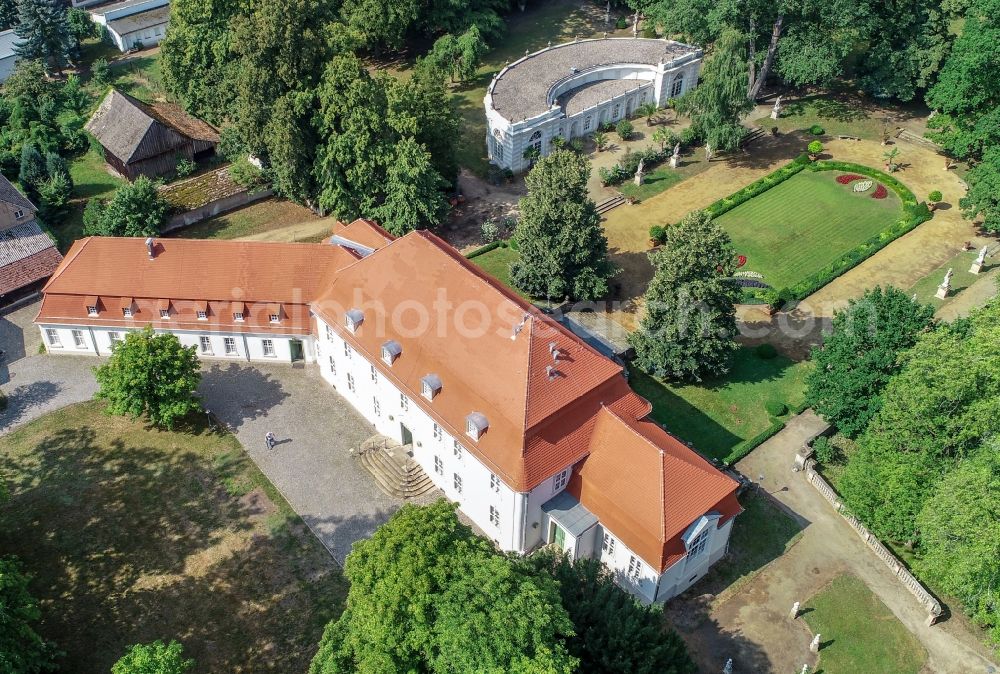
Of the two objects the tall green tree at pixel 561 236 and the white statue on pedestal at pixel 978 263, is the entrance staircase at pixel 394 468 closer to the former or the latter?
the tall green tree at pixel 561 236

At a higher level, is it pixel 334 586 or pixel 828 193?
pixel 828 193

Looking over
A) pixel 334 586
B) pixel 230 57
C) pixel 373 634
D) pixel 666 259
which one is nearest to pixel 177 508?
pixel 334 586

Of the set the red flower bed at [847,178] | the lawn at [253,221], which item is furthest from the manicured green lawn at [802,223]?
the lawn at [253,221]

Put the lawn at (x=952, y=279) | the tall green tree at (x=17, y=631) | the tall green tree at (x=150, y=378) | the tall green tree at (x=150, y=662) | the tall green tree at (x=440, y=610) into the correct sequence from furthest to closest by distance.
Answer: the lawn at (x=952, y=279)
the tall green tree at (x=150, y=378)
the tall green tree at (x=17, y=631)
the tall green tree at (x=150, y=662)
the tall green tree at (x=440, y=610)

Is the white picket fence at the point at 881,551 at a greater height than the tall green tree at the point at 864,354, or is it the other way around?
the tall green tree at the point at 864,354

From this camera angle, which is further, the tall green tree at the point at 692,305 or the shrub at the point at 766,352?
the shrub at the point at 766,352

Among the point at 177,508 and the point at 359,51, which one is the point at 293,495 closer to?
the point at 177,508

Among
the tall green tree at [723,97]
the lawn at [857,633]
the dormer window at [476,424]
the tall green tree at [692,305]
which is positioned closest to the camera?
the lawn at [857,633]
